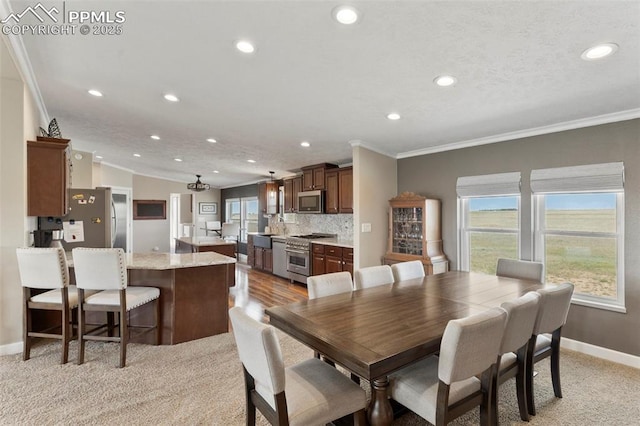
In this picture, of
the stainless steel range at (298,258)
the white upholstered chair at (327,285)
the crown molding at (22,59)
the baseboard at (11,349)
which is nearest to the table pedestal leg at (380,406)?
the white upholstered chair at (327,285)

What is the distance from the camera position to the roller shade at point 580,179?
283 centimetres

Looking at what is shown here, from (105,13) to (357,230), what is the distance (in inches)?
134

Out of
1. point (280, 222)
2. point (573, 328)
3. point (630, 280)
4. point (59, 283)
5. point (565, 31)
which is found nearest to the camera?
point (565, 31)

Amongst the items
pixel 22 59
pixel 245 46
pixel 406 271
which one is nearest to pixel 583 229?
pixel 406 271

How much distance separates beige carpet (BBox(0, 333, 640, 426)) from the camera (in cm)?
200

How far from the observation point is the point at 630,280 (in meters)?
2.79

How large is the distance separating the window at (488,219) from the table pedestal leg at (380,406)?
3001 millimetres

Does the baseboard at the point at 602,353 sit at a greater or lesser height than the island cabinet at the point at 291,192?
lesser

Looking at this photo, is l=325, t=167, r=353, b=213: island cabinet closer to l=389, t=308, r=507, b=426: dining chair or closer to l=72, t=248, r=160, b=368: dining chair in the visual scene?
l=72, t=248, r=160, b=368: dining chair

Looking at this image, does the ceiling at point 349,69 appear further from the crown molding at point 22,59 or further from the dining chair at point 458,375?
the dining chair at point 458,375

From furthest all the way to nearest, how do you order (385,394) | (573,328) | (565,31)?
(573,328) → (565,31) → (385,394)

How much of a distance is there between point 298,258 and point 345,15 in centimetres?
469

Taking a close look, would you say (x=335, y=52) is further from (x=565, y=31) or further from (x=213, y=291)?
(x=213, y=291)

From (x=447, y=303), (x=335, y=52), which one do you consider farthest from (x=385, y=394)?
(x=335, y=52)
